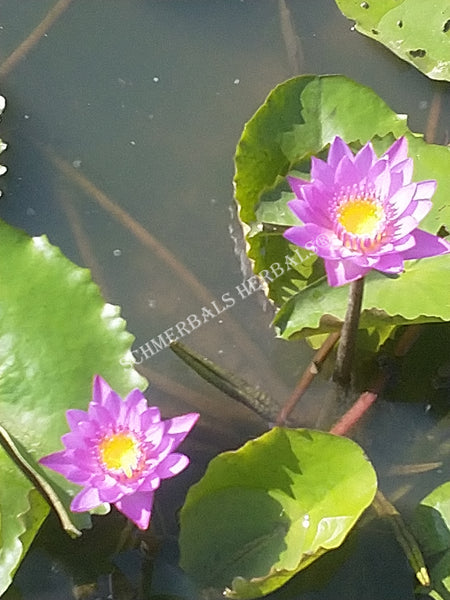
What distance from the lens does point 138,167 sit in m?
1.67

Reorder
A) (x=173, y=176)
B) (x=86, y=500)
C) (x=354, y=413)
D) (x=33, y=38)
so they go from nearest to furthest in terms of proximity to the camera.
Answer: (x=86, y=500) → (x=354, y=413) → (x=173, y=176) → (x=33, y=38)

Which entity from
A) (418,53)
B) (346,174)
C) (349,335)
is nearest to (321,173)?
(346,174)

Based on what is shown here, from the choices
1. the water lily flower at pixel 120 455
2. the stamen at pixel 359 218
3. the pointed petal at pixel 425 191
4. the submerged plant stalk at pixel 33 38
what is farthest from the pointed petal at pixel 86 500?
the submerged plant stalk at pixel 33 38

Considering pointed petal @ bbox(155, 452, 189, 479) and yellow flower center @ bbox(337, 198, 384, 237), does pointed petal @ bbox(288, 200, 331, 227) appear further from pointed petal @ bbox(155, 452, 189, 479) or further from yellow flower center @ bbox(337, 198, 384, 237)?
pointed petal @ bbox(155, 452, 189, 479)

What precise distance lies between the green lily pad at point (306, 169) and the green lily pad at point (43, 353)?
0.89 ft

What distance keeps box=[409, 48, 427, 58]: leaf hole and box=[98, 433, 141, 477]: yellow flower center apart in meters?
1.09

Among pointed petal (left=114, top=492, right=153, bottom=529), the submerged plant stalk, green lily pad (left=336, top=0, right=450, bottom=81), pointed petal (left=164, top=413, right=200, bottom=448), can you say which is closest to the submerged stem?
pointed petal (left=164, top=413, right=200, bottom=448)

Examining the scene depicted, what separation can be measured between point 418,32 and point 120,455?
1136 millimetres

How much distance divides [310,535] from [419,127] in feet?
2.97

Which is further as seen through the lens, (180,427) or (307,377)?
(307,377)

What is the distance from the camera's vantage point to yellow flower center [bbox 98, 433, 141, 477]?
98 centimetres

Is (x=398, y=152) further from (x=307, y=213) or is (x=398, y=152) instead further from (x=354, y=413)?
(x=354, y=413)

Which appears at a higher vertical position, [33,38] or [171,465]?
[33,38]

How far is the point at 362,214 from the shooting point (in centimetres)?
103
